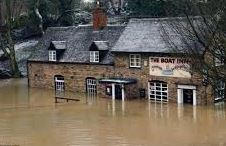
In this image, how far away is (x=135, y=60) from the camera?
40094mm

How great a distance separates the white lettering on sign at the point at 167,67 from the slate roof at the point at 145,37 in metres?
0.82

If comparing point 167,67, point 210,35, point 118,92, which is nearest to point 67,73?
point 118,92

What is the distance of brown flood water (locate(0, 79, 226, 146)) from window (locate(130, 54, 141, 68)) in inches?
128

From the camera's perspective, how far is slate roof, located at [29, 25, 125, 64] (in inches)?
1729

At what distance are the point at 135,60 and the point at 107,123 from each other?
35.4ft

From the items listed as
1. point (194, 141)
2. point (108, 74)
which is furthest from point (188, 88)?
point (194, 141)

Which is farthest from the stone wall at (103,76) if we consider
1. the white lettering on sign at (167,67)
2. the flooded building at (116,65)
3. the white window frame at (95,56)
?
the white window frame at (95,56)

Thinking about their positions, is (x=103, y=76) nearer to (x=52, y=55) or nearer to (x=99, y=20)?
(x=99, y=20)

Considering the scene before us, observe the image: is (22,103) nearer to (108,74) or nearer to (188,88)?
(108,74)

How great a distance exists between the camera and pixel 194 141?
2528cm

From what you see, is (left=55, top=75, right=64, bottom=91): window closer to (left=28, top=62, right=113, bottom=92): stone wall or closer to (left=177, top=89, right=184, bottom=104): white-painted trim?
(left=28, top=62, right=113, bottom=92): stone wall

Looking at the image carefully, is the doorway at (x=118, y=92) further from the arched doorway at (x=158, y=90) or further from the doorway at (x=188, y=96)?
the doorway at (x=188, y=96)

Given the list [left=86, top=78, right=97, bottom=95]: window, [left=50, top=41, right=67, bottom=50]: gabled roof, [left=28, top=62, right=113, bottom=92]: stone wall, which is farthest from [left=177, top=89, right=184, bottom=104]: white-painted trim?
[left=50, top=41, right=67, bottom=50]: gabled roof

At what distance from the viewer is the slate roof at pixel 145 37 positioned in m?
38.2
